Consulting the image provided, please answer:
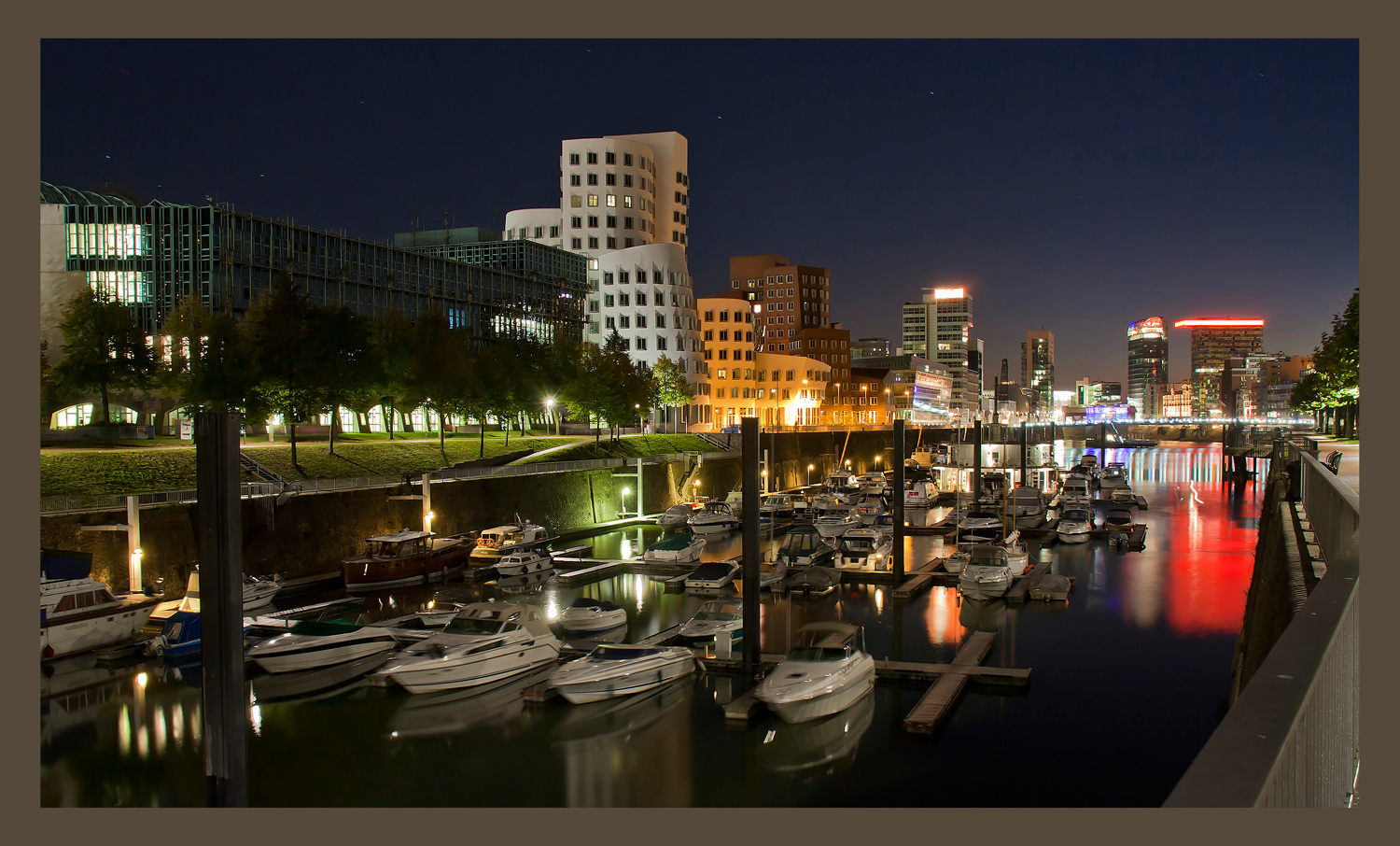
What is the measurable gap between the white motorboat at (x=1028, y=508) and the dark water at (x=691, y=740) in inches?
989

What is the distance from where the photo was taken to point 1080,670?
2562 centimetres

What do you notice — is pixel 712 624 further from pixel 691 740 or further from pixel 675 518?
pixel 675 518

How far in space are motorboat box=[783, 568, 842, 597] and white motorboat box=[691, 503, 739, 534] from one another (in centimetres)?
1522

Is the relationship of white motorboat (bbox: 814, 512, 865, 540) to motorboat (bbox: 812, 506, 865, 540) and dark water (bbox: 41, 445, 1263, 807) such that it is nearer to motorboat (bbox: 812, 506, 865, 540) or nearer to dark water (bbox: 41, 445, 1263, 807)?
motorboat (bbox: 812, 506, 865, 540)

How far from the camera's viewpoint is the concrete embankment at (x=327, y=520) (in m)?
30.5

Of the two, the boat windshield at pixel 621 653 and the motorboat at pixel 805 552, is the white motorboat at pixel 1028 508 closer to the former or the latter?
the motorboat at pixel 805 552

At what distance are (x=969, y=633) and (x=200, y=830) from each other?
73.7ft

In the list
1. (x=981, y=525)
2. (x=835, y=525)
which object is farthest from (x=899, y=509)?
(x=835, y=525)

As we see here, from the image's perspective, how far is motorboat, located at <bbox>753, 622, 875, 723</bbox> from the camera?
799 inches

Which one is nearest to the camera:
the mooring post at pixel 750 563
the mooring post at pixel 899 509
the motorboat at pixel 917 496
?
the mooring post at pixel 750 563

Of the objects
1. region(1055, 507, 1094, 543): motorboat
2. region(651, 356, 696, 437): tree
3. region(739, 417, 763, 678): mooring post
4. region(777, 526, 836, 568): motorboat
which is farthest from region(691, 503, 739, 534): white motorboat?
region(651, 356, 696, 437): tree

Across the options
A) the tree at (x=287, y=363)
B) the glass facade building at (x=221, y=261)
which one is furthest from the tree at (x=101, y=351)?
the glass facade building at (x=221, y=261)

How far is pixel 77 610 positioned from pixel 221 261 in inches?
1882

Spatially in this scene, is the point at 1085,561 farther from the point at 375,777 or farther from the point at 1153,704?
the point at 375,777
